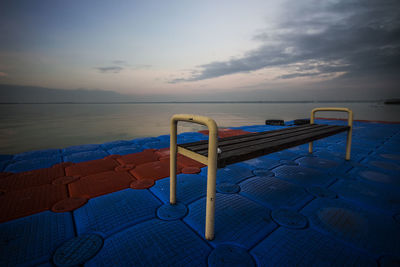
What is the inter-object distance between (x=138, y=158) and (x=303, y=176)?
287 cm

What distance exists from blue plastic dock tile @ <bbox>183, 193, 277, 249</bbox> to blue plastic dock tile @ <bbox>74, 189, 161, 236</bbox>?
0.44 metres

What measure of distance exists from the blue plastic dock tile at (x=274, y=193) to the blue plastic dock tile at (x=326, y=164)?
1.00m

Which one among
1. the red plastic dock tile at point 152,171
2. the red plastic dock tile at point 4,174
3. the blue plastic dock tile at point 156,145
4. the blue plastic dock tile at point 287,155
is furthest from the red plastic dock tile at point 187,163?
the red plastic dock tile at point 4,174

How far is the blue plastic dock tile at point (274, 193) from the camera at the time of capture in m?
1.95

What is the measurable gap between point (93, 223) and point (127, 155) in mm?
2188

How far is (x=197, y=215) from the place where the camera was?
5.71ft

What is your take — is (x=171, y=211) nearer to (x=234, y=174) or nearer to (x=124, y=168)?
(x=234, y=174)

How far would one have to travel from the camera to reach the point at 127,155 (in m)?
3.71

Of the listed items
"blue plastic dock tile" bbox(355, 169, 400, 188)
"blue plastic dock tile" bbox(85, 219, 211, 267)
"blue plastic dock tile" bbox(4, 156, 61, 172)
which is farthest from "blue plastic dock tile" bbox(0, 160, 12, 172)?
"blue plastic dock tile" bbox(355, 169, 400, 188)

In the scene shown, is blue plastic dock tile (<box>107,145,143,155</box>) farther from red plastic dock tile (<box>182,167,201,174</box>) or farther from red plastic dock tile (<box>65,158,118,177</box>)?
red plastic dock tile (<box>182,167,201,174</box>)

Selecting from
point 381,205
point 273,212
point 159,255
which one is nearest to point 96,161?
point 159,255

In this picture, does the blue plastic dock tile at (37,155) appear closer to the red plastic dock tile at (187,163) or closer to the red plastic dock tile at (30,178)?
the red plastic dock tile at (30,178)

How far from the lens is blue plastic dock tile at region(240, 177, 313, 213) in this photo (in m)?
1.95

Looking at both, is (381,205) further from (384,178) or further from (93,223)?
(93,223)
